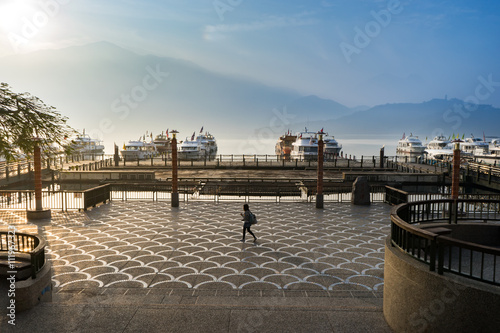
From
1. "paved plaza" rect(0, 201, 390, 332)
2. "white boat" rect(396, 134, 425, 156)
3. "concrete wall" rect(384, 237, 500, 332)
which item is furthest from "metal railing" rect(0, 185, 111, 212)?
"white boat" rect(396, 134, 425, 156)

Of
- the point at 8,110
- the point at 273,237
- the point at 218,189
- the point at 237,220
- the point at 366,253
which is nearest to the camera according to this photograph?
the point at 8,110

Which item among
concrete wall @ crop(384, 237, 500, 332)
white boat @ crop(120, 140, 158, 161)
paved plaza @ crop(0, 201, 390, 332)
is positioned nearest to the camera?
concrete wall @ crop(384, 237, 500, 332)

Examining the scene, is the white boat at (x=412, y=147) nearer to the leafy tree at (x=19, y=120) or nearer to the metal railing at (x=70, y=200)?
the metal railing at (x=70, y=200)

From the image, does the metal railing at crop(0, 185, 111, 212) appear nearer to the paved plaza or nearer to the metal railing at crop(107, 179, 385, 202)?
the paved plaza

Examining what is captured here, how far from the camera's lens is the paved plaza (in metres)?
7.40

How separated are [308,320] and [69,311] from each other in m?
4.68

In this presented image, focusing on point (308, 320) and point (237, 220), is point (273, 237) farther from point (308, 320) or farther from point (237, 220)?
point (308, 320)

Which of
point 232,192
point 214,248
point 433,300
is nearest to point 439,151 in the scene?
point 232,192

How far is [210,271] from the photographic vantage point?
11203 millimetres

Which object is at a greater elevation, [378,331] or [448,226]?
[448,226]

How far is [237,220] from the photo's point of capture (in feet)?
60.0

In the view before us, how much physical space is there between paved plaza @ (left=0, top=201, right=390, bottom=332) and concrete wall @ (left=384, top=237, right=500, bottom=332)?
2.11 feet

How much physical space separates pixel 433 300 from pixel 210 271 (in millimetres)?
6550

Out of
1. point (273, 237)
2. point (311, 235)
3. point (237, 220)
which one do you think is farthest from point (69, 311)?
point (237, 220)
